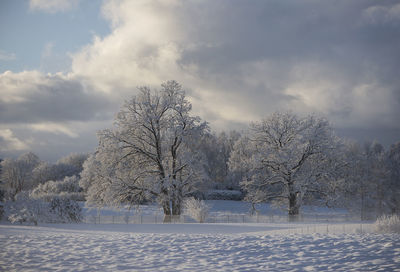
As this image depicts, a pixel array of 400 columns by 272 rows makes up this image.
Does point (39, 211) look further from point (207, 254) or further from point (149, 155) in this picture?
point (207, 254)

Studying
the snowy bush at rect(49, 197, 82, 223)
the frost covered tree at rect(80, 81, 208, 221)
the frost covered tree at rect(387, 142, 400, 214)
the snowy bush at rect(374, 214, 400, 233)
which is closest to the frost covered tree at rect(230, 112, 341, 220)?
the frost covered tree at rect(80, 81, 208, 221)

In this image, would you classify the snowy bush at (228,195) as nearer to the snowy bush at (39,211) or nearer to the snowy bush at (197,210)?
the snowy bush at (197,210)

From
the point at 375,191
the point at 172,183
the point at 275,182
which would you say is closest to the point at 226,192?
the point at 375,191

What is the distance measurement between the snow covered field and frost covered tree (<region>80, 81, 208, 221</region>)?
14.5m

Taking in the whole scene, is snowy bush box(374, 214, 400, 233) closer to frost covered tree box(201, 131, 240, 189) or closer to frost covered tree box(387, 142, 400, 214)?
frost covered tree box(387, 142, 400, 214)

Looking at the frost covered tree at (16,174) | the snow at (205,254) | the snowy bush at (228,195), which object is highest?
the frost covered tree at (16,174)

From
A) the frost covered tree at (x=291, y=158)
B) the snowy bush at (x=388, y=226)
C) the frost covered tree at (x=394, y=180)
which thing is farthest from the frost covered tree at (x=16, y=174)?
the snowy bush at (x=388, y=226)

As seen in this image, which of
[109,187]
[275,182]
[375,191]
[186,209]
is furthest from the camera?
[375,191]

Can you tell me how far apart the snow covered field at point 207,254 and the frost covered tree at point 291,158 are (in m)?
18.3

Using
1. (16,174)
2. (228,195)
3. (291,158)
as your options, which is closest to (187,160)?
(291,158)

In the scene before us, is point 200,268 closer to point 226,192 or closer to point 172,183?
point 172,183

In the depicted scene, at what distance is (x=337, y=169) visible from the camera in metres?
32.8

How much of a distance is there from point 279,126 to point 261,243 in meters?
22.6

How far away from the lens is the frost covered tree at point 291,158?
31.9 meters
